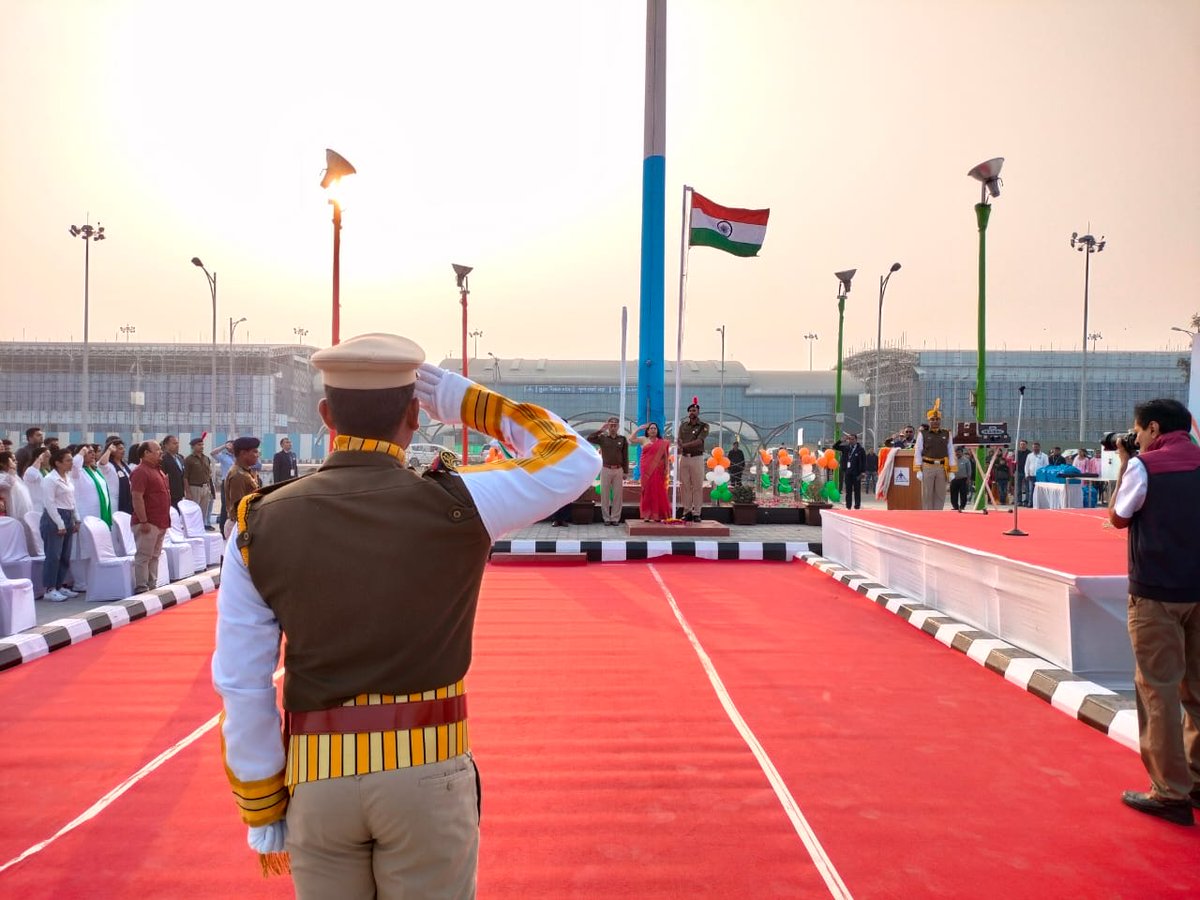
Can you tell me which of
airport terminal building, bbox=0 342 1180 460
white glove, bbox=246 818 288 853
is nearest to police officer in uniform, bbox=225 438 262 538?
white glove, bbox=246 818 288 853

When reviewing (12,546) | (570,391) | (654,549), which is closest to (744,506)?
(654,549)

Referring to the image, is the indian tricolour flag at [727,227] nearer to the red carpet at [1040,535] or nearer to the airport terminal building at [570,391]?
the red carpet at [1040,535]

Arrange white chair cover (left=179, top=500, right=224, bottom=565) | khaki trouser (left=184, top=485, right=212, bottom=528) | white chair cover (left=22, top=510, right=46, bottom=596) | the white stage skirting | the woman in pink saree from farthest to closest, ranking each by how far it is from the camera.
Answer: the woman in pink saree, khaki trouser (left=184, top=485, right=212, bottom=528), white chair cover (left=179, top=500, right=224, bottom=565), white chair cover (left=22, top=510, right=46, bottom=596), the white stage skirting

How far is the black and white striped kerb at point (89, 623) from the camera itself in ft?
20.5

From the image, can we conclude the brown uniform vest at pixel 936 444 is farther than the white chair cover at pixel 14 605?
Yes

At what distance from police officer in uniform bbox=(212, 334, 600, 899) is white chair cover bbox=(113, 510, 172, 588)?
9500 millimetres

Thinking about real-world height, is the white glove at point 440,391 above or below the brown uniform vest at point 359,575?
above

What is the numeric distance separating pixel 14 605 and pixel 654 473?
9.60 meters

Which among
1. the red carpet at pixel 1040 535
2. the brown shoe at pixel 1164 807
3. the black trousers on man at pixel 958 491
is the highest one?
the red carpet at pixel 1040 535

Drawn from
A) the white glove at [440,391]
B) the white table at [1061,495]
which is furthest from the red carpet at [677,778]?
the white table at [1061,495]

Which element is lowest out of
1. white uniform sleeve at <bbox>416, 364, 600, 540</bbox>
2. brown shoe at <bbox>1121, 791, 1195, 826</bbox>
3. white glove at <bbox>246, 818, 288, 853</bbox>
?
brown shoe at <bbox>1121, 791, 1195, 826</bbox>

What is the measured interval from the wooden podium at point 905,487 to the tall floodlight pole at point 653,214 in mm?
4930

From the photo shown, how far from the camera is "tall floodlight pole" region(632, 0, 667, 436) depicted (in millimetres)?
19000

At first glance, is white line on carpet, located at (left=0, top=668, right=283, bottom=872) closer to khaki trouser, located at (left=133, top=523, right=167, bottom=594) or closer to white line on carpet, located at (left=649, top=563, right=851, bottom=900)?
white line on carpet, located at (left=649, top=563, right=851, bottom=900)
